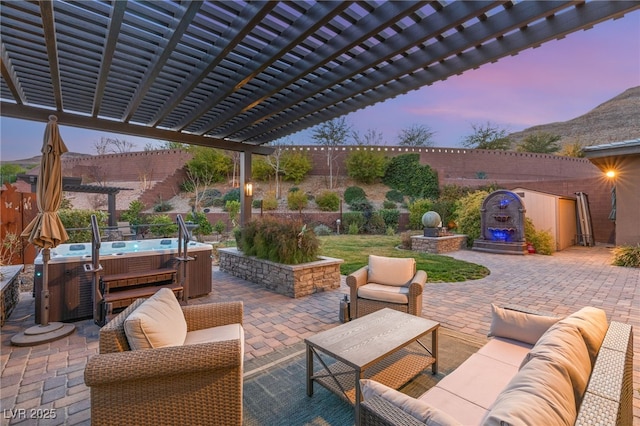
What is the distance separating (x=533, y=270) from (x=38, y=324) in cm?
877

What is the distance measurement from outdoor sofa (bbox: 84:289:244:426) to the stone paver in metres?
0.76

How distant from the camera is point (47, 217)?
3232mm

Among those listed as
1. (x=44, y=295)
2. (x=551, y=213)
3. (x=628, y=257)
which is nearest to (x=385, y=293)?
(x=44, y=295)

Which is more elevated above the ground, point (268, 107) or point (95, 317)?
point (268, 107)

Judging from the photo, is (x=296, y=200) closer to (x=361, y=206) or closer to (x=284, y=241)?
(x=361, y=206)

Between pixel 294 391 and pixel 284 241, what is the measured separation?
277 centimetres

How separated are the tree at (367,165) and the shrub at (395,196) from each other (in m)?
1.78

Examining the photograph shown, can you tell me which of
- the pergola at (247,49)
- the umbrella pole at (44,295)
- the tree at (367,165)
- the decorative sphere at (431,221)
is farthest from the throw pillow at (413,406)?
the tree at (367,165)

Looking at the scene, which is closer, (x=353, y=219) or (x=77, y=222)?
(x=77, y=222)

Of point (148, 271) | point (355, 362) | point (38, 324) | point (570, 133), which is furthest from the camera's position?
point (570, 133)

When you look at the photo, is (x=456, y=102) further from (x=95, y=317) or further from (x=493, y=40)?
(x=95, y=317)

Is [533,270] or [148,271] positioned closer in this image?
[148,271]

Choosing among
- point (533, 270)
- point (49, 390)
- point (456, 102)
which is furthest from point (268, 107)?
point (456, 102)

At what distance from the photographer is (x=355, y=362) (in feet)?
5.96
